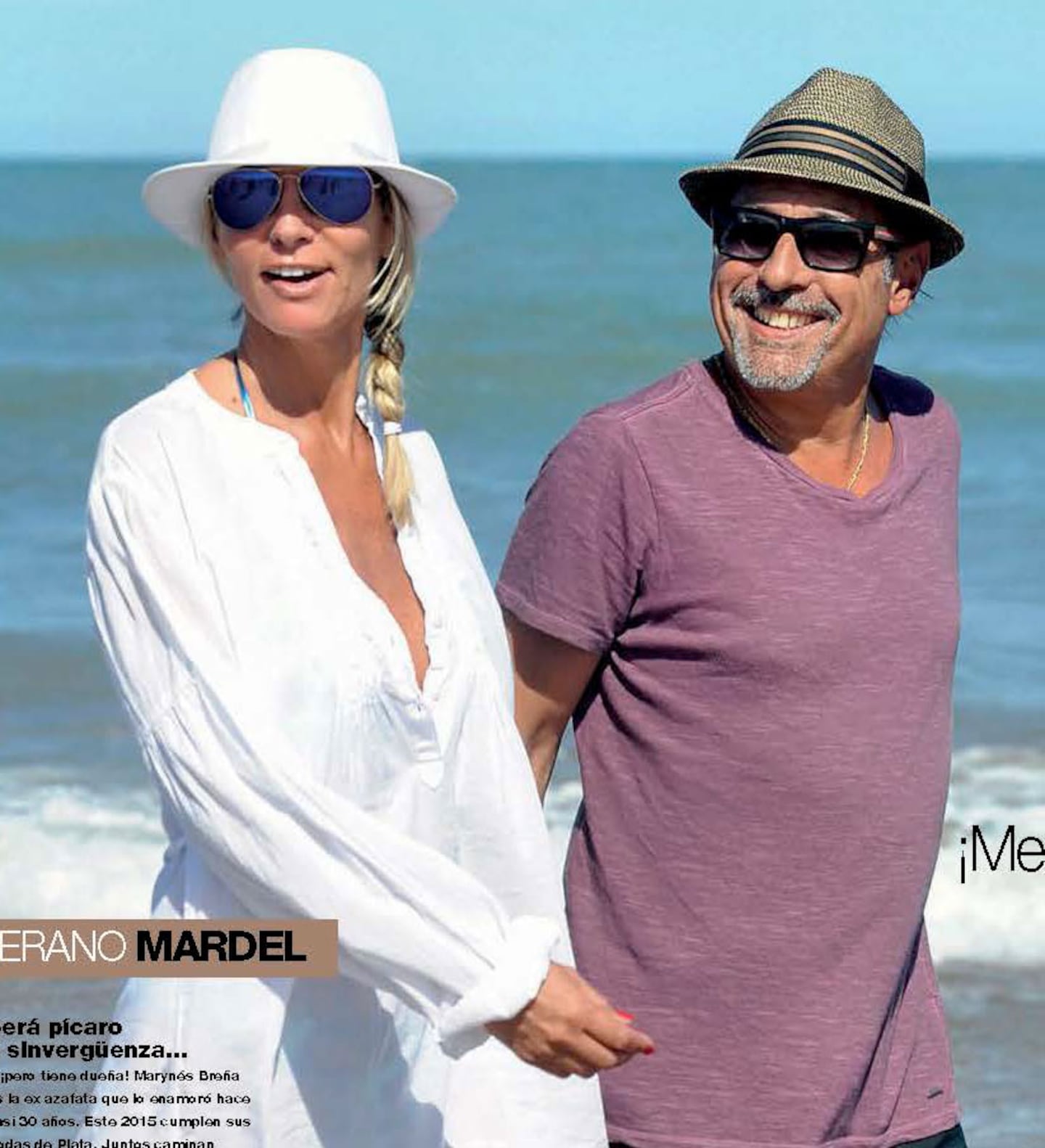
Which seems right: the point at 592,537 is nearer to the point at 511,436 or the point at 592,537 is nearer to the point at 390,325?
the point at 390,325

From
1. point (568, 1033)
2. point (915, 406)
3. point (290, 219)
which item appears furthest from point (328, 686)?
point (915, 406)

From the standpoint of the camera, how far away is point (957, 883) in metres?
7.39

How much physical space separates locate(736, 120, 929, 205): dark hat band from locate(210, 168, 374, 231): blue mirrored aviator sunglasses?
2.45ft

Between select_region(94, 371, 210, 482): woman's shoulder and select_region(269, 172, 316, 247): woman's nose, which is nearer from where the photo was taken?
select_region(94, 371, 210, 482): woman's shoulder

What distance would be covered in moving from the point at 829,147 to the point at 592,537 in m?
0.64

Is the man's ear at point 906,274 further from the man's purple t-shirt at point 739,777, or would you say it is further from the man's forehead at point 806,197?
the man's purple t-shirt at point 739,777

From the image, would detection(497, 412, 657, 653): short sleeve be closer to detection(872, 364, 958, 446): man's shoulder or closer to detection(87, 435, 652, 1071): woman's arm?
detection(872, 364, 958, 446): man's shoulder

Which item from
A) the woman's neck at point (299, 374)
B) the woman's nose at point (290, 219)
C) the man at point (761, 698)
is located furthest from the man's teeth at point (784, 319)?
the woman's nose at point (290, 219)

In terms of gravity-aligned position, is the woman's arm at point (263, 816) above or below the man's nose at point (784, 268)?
below

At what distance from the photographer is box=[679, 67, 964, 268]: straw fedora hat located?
3.20 meters

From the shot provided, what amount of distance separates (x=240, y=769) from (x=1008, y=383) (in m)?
18.6

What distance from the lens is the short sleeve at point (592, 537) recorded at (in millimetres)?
3096

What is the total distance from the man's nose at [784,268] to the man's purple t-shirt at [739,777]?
0.20 meters

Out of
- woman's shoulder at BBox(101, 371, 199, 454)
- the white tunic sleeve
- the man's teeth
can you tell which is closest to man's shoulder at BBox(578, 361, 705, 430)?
the man's teeth
